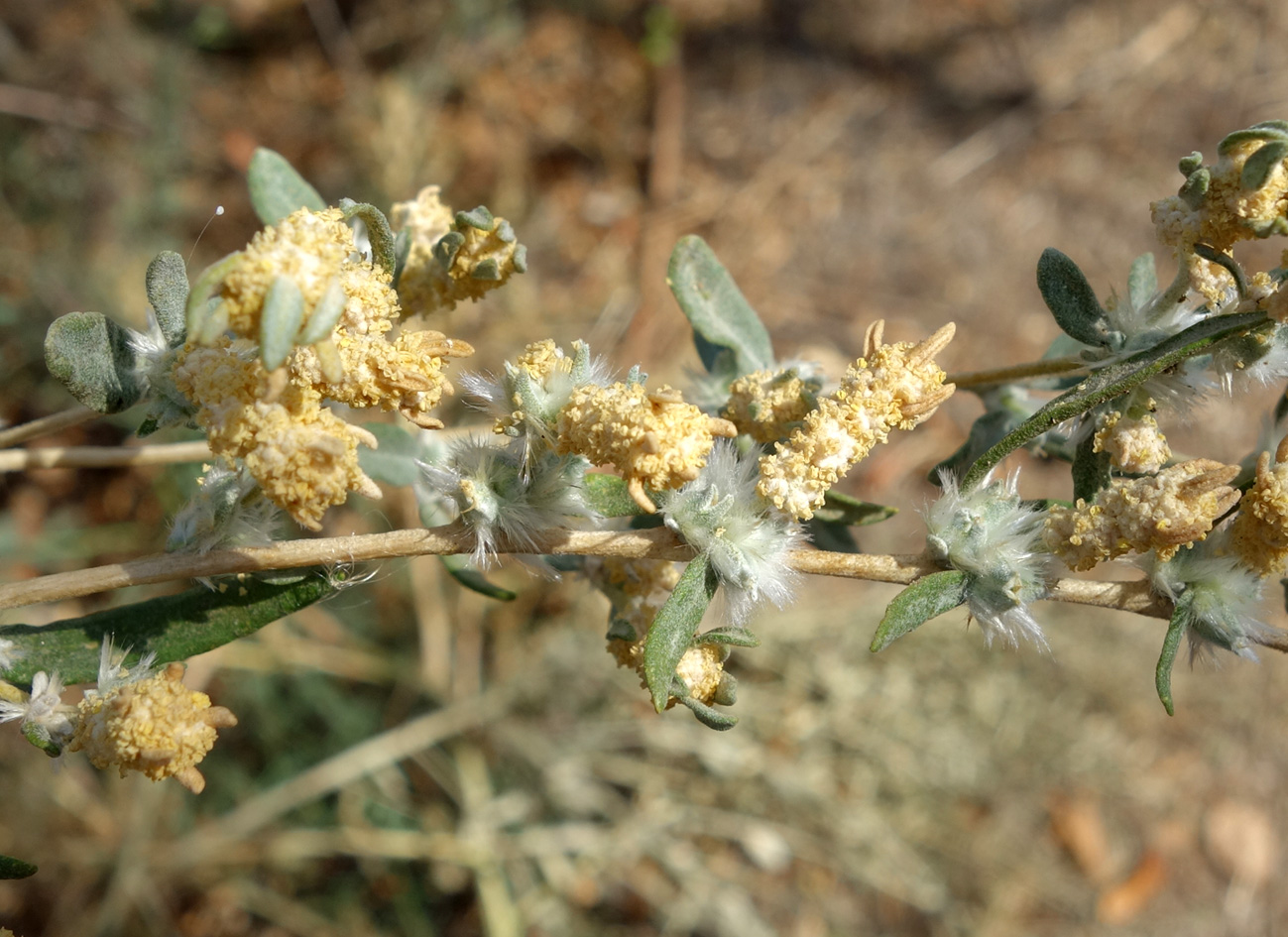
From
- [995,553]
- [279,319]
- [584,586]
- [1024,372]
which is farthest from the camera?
[584,586]

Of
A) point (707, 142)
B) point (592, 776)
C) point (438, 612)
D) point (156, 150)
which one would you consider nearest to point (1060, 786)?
point (592, 776)

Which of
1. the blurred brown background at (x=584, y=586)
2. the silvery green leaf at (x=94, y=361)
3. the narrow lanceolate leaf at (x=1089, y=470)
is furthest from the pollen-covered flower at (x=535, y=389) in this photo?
the blurred brown background at (x=584, y=586)

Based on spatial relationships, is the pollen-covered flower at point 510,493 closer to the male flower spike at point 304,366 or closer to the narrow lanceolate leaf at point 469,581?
the male flower spike at point 304,366

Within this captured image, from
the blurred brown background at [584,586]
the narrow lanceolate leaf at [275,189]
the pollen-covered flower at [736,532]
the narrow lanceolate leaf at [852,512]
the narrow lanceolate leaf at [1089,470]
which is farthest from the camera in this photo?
the blurred brown background at [584,586]

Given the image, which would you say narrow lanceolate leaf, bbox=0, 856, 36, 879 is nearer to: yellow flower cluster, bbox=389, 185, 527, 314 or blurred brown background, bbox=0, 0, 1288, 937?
yellow flower cluster, bbox=389, 185, 527, 314

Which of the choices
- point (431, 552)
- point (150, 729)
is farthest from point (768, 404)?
point (150, 729)

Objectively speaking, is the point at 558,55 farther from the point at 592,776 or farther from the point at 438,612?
the point at 592,776

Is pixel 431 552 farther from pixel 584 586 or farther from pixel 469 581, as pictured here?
pixel 584 586
